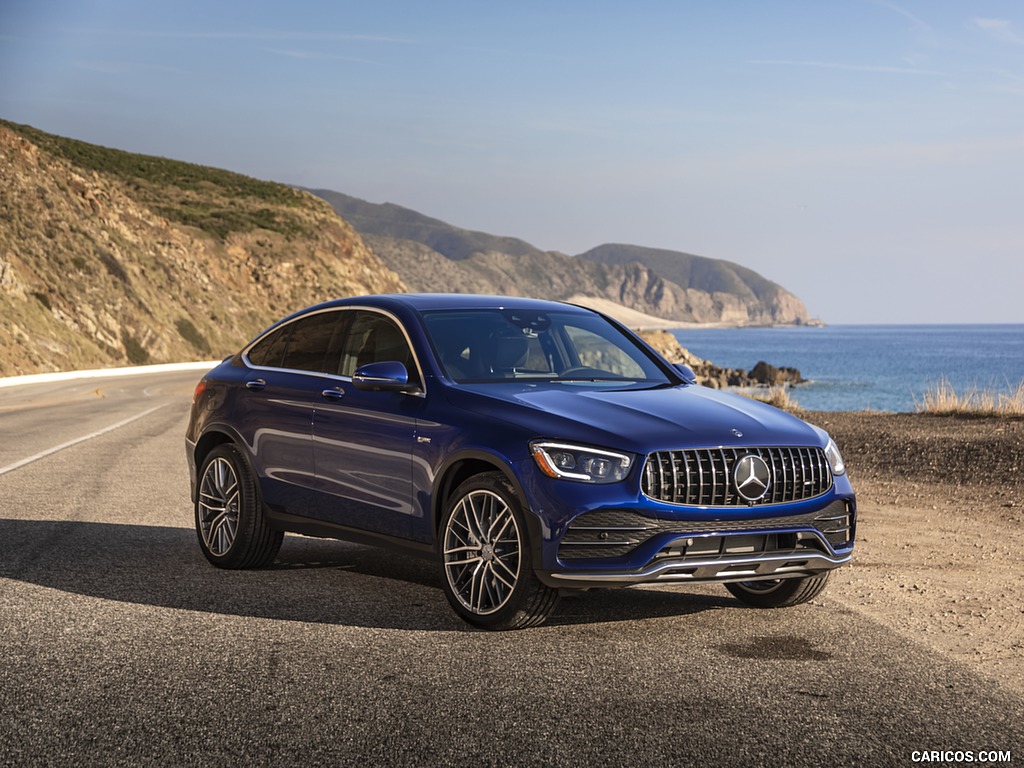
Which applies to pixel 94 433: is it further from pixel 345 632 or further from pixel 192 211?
pixel 192 211

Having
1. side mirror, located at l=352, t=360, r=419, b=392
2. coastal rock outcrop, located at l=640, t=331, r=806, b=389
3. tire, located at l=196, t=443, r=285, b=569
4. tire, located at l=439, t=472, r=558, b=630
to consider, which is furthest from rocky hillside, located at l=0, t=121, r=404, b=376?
tire, located at l=439, t=472, r=558, b=630

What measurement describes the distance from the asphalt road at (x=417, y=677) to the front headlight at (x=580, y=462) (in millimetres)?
847

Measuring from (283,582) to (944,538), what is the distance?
5320 millimetres

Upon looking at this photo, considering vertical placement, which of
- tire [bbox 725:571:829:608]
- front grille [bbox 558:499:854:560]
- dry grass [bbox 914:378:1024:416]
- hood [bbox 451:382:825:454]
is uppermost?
hood [bbox 451:382:825:454]

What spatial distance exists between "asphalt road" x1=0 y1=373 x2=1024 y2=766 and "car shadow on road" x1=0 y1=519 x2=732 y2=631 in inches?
1.1

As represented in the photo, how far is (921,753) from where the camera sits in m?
4.65

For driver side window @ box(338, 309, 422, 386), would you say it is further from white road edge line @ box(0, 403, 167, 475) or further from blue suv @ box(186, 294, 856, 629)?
white road edge line @ box(0, 403, 167, 475)

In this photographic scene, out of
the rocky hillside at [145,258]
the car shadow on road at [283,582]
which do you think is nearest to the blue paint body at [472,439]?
the car shadow on road at [283,582]

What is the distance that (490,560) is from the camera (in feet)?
21.5

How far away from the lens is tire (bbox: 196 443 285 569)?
8406mm

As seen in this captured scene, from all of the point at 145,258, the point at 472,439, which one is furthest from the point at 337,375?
the point at 145,258

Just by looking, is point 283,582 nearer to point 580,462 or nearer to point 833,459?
point 580,462

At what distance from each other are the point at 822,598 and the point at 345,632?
9.71ft

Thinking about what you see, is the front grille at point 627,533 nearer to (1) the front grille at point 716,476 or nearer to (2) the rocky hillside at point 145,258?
(1) the front grille at point 716,476
